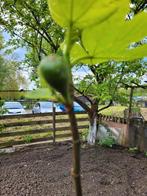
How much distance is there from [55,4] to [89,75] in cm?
551

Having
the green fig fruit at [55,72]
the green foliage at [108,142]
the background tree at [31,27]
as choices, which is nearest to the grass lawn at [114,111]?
the green foliage at [108,142]

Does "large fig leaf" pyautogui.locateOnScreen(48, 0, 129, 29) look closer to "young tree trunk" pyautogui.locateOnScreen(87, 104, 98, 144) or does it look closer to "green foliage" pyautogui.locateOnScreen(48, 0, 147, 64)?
"green foliage" pyautogui.locateOnScreen(48, 0, 147, 64)

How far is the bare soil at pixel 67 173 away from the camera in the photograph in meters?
3.70

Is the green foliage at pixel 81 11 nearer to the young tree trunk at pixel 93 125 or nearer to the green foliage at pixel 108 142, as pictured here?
the green foliage at pixel 108 142

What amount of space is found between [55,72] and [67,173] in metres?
4.18

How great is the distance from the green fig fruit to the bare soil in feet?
11.5

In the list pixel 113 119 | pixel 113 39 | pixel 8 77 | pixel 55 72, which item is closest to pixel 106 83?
pixel 113 119

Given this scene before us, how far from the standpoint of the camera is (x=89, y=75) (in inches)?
227

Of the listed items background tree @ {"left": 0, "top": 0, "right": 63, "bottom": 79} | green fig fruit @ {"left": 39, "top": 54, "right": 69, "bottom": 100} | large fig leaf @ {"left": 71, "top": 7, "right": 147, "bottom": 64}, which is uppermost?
background tree @ {"left": 0, "top": 0, "right": 63, "bottom": 79}

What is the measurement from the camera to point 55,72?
0.24 meters

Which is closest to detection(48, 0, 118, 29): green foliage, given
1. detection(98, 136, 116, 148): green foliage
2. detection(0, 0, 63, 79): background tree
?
detection(0, 0, 63, 79): background tree

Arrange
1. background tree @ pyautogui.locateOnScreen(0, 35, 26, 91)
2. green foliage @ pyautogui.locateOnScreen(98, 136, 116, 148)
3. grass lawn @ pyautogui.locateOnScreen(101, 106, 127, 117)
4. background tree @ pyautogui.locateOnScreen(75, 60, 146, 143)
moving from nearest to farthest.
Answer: background tree @ pyautogui.locateOnScreen(75, 60, 146, 143) → green foliage @ pyautogui.locateOnScreen(98, 136, 116, 148) → grass lawn @ pyautogui.locateOnScreen(101, 106, 127, 117) → background tree @ pyautogui.locateOnScreen(0, 35, 26, 91)

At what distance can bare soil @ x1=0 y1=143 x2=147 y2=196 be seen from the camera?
3696 mm

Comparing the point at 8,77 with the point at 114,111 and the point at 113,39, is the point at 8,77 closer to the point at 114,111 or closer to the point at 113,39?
the point at 114,111
